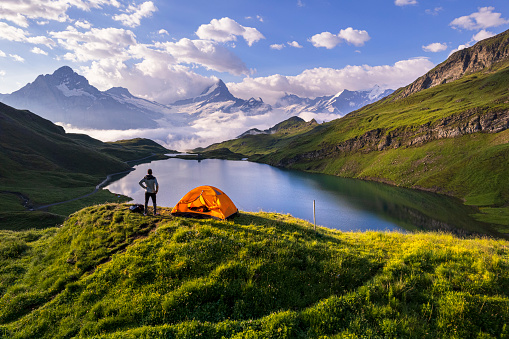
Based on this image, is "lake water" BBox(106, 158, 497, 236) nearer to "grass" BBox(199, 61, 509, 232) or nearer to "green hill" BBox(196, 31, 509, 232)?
"grass" BBox(199, 61, 509, 232)

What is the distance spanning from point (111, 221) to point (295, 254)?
14.5m

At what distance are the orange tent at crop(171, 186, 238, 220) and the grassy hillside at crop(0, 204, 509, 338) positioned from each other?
4520 millimetres

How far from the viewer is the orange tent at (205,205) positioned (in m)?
19.0

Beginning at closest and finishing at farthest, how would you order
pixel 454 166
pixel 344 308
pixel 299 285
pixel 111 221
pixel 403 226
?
pixel 344 308 → pixel 299 285 → pixel 111 221 → pixel 403 226 → pixel 454 166

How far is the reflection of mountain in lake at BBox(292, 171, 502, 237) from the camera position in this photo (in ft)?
216

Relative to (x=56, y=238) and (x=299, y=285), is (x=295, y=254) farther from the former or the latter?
(x=56, y=238)

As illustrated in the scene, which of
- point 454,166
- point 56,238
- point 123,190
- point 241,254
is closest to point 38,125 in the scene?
point 123,190

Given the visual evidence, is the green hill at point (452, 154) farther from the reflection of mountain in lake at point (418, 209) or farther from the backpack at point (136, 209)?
the backpack at point (136, 209)

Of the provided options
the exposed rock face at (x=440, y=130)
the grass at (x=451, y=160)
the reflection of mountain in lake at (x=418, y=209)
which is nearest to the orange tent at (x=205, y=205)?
the reflection of mountain in lake at (x=418, y=209)

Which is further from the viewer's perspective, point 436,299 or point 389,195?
point 389,195

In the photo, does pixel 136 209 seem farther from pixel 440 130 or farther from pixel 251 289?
pixel 440 130

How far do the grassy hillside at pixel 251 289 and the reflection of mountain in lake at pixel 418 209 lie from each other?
52639 mm

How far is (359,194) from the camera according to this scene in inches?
4328

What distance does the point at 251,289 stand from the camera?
937 cm
